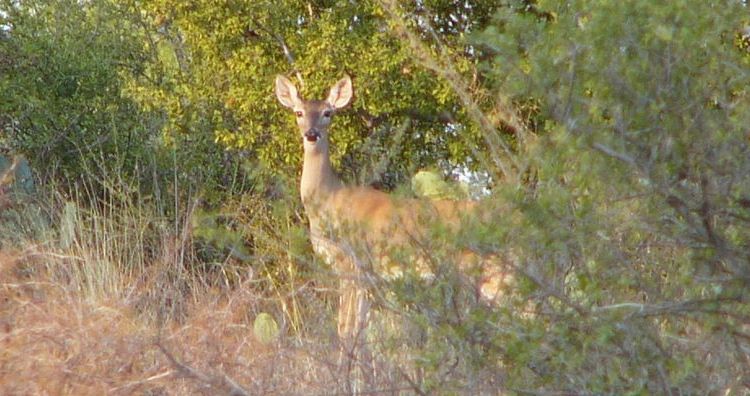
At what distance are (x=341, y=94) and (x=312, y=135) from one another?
37cm

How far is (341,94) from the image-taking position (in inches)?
412

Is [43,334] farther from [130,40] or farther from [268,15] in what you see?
[130,40]

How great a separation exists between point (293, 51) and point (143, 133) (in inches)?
97.2

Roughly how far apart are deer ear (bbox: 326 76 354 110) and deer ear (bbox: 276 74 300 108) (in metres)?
0.27

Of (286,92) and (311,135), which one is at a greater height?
(286,92)

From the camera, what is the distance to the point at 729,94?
3.82 metres

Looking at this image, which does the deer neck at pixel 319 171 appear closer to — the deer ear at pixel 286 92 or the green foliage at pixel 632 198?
the deer ear at pixel 286 92

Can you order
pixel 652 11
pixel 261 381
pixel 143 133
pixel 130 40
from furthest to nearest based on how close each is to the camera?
pixel 130 40 < pixel 143 133 < pixel 261 381 < pixel 652 11

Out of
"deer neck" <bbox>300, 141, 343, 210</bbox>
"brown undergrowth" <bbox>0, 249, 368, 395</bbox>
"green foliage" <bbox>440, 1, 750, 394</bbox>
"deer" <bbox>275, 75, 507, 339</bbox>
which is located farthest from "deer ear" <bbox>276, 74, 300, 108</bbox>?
"green foliage" <bbox>440, 1, 750, 394</bbox>

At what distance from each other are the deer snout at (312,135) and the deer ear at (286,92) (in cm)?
26

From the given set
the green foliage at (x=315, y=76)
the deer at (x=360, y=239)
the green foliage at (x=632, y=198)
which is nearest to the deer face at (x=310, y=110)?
the green foliage at (x=315, y=76)

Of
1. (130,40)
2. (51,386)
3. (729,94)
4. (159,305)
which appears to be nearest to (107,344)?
(51,386)

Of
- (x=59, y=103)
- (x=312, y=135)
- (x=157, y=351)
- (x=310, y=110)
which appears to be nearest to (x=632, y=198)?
(x=157, y=351)

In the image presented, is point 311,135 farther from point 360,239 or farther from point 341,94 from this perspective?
point 360,239
